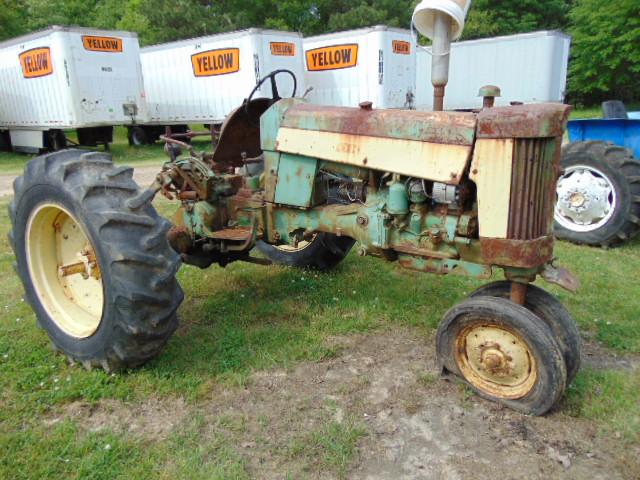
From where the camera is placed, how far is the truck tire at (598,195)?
5.11 m

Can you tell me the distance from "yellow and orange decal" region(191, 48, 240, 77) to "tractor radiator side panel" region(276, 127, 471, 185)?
11387mm

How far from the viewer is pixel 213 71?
14.4 m

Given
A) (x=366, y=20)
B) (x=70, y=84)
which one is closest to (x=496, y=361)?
(x=70, y=84)

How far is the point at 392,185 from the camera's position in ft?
9.68

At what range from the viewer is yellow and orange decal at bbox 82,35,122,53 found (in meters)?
12.4

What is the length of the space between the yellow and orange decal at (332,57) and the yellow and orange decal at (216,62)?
7.75ft

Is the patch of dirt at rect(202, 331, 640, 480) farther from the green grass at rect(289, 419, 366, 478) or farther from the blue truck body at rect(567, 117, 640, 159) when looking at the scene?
the blue truck body at rect(567, 117, 640, 159)

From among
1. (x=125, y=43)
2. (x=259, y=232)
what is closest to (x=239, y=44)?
(x=125, y=43)

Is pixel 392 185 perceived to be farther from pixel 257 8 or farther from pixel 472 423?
pixel 257 8

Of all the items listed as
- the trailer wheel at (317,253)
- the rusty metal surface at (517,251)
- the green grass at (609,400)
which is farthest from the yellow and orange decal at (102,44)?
the green grass at (609,400)

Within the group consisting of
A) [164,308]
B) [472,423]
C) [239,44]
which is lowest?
[472,423]

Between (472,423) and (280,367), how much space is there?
111 centimetres

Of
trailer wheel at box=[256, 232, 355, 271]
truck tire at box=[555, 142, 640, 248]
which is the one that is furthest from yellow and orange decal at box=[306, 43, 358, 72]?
trailer wheel at box=[256, 232, 355, 271]

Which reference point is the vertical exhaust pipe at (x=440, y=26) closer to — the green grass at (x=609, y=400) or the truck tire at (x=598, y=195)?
the green grass at (x=609, y=400)
